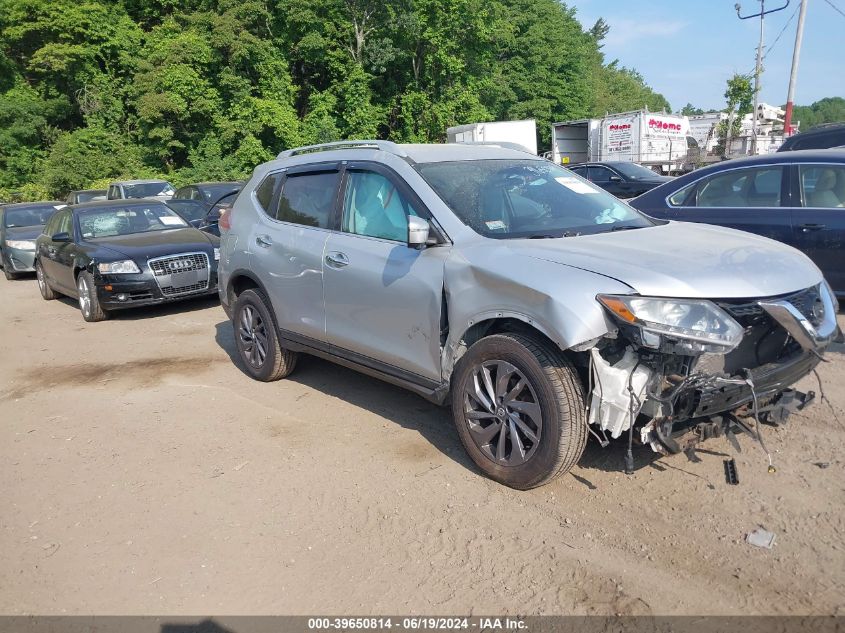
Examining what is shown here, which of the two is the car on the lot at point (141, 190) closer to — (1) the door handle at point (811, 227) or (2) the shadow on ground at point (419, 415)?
(2) the shadow on ground at point (419, 415)

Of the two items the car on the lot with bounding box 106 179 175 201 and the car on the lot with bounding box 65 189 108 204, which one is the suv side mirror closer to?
the car on the lot with bounding box 106 179 175 201

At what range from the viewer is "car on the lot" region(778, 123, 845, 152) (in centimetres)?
1038

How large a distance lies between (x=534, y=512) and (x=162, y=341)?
5690 mm

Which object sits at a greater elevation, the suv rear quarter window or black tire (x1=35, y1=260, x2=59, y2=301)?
the suv rear quarter window

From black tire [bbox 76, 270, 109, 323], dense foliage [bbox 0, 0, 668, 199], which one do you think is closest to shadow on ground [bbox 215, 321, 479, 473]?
black tire [bbox 76, 270, 109, 323]

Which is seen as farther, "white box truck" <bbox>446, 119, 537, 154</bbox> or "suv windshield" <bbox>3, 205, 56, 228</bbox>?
"white box truck" <bbox>446, 119, 537, 154</bbox>

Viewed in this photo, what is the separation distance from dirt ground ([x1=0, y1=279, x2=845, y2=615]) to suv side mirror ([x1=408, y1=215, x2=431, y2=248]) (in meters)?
1.37

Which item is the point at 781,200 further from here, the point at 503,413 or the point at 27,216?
the point at 27,216

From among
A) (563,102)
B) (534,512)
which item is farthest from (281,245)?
(563,102)

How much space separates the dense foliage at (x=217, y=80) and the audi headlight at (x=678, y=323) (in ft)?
107

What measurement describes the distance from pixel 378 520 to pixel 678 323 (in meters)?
1.82

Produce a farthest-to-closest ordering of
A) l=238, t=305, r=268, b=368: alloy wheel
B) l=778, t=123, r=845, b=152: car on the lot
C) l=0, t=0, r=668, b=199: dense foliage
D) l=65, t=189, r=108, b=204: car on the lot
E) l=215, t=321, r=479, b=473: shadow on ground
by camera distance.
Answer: l=0, t=0, r=668, b=199: dense foliage, l=65, t=189, r=108, b=204: car on the lot, l=778, t=123, r=845, b=152: car on the lot, l=238, t=305, r=268, b=368: alloy wheel, l=215, t=321, r=479, b=473: shadow on ground

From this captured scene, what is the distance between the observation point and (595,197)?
4.73 metres

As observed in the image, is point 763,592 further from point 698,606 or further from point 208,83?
point 208,83
